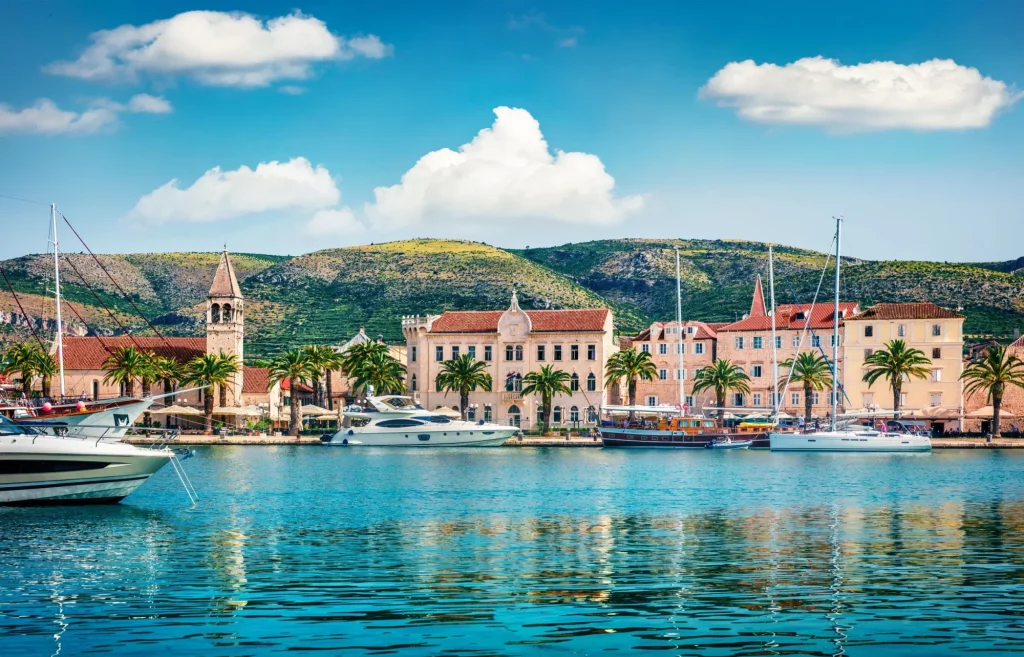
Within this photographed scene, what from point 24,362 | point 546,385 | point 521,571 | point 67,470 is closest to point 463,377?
point 546,385

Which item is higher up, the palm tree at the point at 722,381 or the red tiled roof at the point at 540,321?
the red tiled roof at the point at 540,321

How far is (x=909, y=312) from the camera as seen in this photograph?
105312 millimetres

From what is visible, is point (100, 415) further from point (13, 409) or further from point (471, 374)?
point (471, 374)

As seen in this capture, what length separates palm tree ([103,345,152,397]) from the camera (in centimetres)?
10181

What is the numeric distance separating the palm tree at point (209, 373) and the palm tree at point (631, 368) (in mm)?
33105

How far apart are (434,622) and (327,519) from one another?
18.4 meters

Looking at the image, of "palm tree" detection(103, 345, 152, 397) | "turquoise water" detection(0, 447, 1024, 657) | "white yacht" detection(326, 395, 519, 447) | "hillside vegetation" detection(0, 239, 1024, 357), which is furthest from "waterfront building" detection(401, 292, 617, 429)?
"turquoise water" detection(0, 447, 1024, 657)

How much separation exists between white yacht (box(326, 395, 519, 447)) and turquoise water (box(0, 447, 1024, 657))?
40096mm

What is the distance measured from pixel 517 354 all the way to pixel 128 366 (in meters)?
34.6

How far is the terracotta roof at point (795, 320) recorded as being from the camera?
110m

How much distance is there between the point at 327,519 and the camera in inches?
1597

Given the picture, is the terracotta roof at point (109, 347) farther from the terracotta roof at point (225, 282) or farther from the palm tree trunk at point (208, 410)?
the palm tree trunk at point (208, 410)

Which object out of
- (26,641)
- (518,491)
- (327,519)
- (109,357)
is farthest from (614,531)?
(109,357)

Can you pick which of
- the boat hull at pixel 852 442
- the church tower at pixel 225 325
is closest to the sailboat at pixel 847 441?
the boat hull at pixel 852 442
